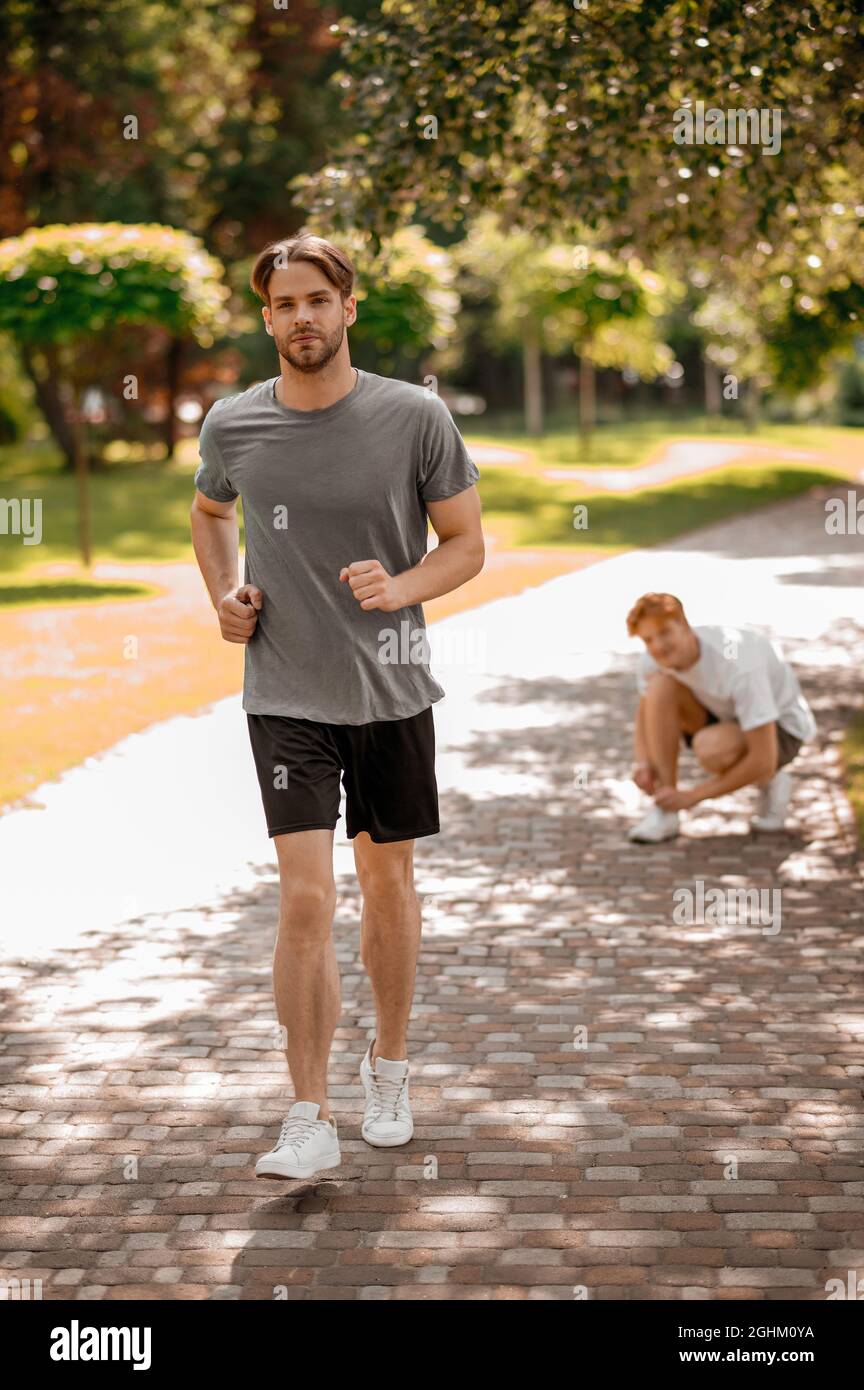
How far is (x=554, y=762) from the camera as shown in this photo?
9.62 meters

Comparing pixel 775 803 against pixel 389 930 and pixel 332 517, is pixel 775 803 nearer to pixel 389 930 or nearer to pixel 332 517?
pixel 389 930

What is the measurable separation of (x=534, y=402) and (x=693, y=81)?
4788cm

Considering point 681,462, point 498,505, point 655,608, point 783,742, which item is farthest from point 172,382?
point 655,608

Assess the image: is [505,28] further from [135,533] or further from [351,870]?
[135,533]

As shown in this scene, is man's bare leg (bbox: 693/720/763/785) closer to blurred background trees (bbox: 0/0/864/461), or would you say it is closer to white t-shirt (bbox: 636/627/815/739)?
white t-shirt (bbox: 636/627/815/739)

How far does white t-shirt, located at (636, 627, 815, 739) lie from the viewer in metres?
7.37

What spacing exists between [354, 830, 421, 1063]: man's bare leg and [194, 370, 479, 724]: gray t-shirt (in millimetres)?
401

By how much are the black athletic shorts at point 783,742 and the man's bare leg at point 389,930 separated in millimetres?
3473

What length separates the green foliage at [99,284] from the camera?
18.6 m

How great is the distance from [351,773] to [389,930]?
0.45 metres

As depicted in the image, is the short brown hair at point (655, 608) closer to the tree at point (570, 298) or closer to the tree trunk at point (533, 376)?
the tree at point (570, 298)

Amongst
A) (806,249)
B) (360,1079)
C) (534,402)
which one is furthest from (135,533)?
(534,402)

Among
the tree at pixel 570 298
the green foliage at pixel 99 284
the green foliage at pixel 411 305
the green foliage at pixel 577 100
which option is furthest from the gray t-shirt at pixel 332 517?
the tree at pixel 570 298

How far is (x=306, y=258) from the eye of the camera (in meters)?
4.04
